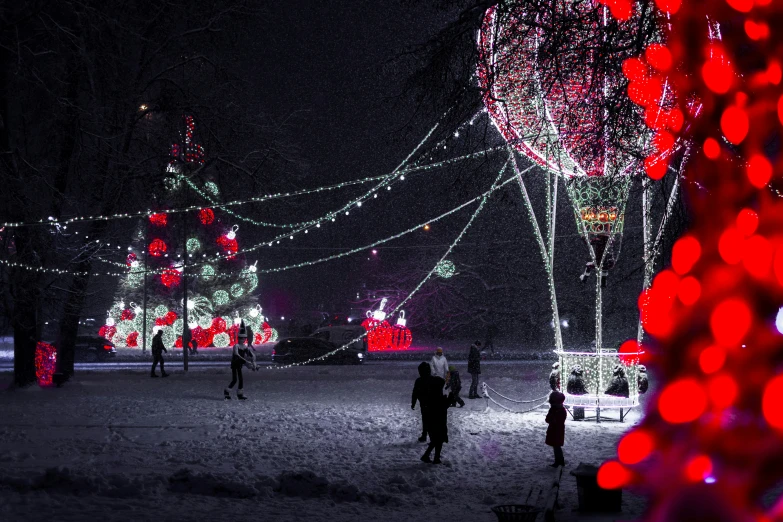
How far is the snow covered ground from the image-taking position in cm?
869

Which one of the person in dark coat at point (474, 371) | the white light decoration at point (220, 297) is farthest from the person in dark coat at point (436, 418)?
the white light decoration at point (220, 297)

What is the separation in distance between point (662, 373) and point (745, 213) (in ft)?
3.93

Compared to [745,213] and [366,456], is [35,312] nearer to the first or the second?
[366,456]

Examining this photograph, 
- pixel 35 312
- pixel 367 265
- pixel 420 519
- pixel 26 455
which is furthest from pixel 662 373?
pixel 367 265

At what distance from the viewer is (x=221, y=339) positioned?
45375 mm

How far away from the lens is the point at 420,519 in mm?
8320

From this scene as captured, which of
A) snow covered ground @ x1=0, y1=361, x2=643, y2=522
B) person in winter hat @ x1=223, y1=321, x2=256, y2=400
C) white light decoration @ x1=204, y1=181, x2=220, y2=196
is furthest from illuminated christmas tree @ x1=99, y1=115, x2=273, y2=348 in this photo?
snow covered ground @ x1=0, y1=361, x2=643, y2=522

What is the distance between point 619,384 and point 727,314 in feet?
36.9

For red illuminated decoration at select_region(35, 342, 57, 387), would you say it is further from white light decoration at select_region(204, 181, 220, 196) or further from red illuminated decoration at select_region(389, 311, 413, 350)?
red illuminated decoration at select_region(389, 311, 413, 350)

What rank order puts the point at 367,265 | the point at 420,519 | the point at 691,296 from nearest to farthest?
the point at 691,296 < the point at 420,519 < the point at 367,265

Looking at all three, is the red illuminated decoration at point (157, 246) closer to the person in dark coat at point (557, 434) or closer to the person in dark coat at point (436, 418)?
the person in dark coat at point (436, 418)

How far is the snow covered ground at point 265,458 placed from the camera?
28.5 feet

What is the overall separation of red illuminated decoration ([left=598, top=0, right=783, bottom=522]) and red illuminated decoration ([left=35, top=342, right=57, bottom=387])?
766 inches

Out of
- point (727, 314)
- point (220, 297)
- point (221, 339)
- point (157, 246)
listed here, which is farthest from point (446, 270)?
point (727, 314)
